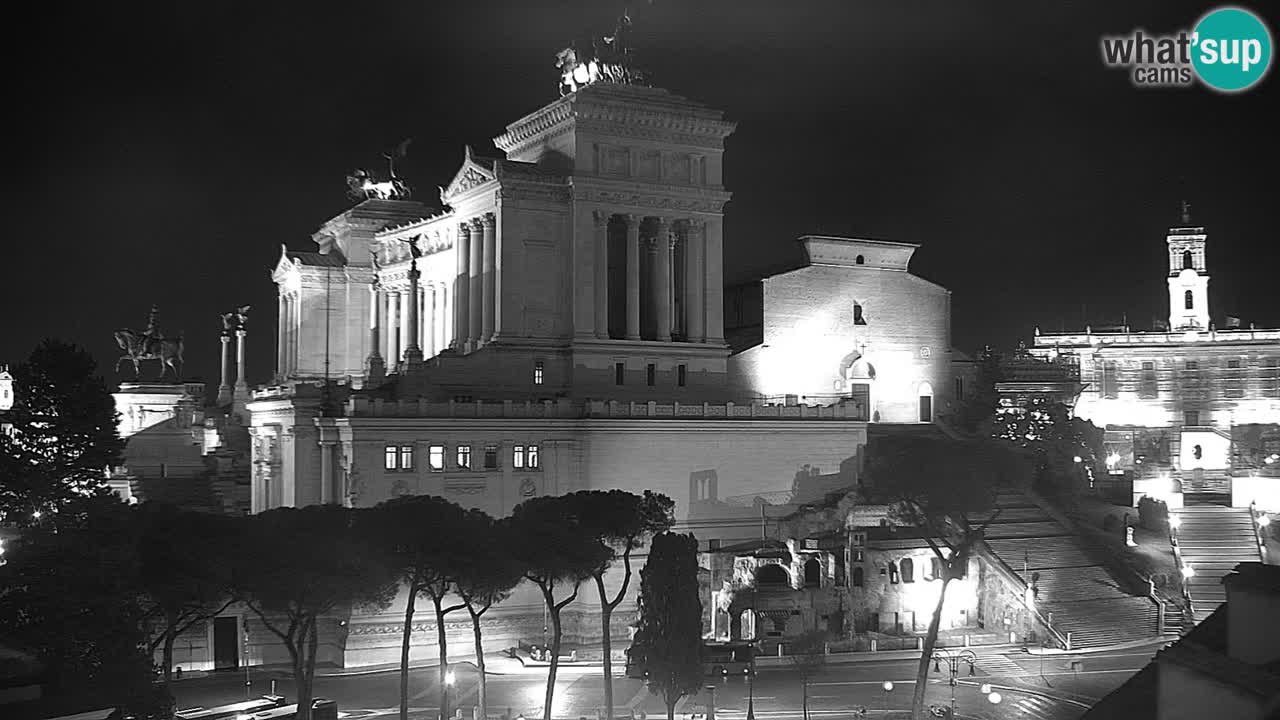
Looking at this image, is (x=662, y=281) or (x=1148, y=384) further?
(x=1148, y=384)

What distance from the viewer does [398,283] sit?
96000 millimetres

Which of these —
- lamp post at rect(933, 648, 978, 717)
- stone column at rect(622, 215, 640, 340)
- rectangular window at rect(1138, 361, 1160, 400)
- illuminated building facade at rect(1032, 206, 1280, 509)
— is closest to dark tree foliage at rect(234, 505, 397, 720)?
lamp post at rect(933, 648, 978, 717)

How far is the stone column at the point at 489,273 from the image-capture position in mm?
78062

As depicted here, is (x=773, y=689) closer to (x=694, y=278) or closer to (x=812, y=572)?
(x=812, y=572)

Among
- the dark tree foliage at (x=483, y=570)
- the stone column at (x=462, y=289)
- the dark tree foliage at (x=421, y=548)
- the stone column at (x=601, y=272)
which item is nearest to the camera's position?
the dark tree foliage at (x=421, y=548)

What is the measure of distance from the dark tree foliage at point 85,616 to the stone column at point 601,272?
34.9 metres

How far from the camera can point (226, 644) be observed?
64125mm

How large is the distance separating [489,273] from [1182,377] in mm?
67426

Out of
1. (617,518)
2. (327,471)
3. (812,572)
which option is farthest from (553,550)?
(812,572)

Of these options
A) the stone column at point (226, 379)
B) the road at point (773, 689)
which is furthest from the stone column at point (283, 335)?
the road at point (773, 689)

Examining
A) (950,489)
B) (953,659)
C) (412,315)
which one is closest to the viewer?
(953,659)

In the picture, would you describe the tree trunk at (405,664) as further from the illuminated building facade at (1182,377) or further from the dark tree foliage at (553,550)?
the illuminated building facade at (1182,377)

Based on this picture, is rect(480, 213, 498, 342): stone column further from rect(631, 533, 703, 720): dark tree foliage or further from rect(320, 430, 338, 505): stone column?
rect(631, 533, 703, 720): dark tree foliage

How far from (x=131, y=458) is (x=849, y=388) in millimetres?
48055
